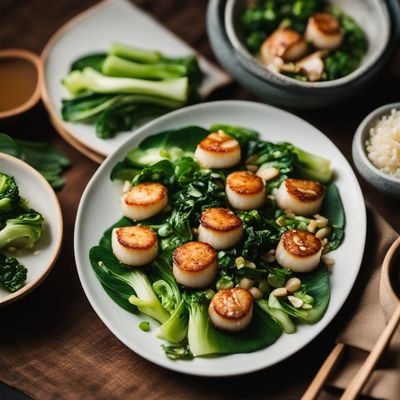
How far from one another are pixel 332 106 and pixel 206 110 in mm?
856

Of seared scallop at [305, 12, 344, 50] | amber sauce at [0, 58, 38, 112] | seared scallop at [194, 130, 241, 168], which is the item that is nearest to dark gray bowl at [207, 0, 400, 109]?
seared scallop at [305, 12, 344, 50]

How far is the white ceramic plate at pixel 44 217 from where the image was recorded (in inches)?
129

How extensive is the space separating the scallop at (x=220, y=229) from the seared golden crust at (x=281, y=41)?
1.31 metres

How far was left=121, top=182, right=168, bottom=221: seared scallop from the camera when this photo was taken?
3461 mm

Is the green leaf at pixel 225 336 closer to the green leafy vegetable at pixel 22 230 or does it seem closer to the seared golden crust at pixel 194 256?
the seared golden crust at pixel 194 256

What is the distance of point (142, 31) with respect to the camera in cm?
471

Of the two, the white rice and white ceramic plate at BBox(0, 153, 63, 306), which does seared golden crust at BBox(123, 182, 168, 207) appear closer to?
white ceramic plate at BBox(0, 153, 63, 306)

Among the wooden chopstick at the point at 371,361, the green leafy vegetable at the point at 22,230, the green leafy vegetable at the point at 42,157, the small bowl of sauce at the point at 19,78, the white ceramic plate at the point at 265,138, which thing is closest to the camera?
the wooden chopstick at the point at 371,361

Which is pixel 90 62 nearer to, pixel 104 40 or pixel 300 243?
pixel 104 40

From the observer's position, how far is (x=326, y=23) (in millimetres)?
4262

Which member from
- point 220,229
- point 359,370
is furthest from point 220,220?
point 359,370

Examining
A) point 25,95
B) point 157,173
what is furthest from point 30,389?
point 25,95

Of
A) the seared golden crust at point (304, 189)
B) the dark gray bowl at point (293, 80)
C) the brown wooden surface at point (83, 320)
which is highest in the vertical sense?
the dark gray bowl at point (293, 80)

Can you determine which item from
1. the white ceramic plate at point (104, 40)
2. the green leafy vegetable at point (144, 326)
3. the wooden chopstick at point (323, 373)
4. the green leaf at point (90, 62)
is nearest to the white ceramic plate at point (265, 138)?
the green leafy vegetable at point (144, 326)
